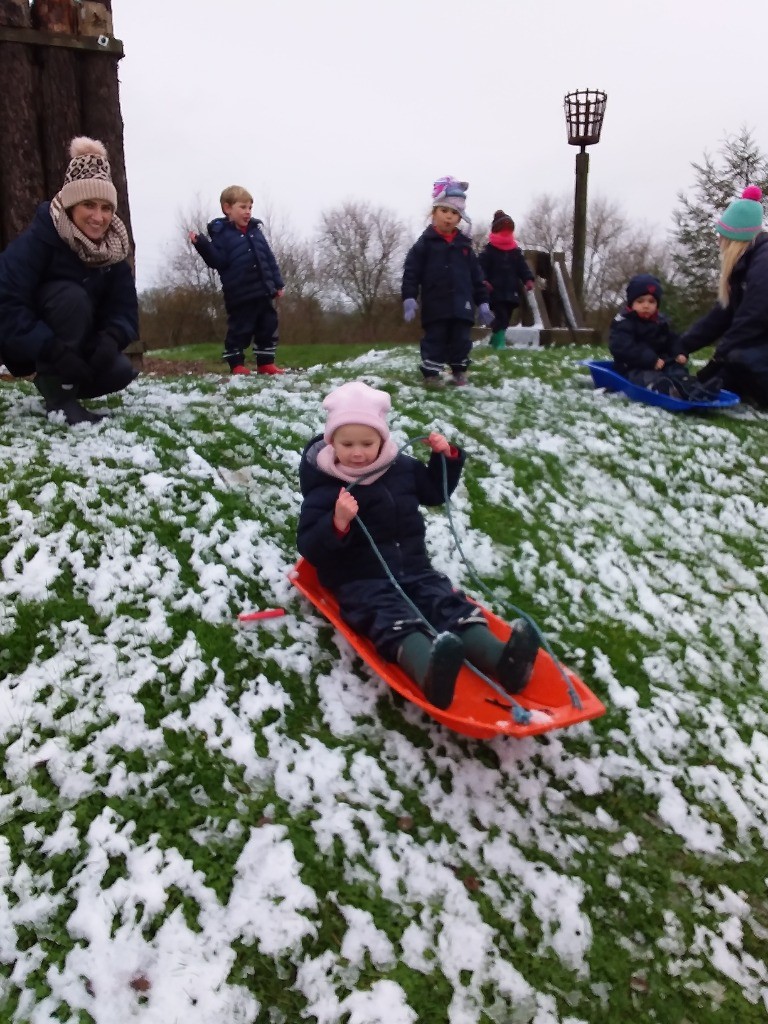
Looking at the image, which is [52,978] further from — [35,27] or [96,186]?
[35,27]

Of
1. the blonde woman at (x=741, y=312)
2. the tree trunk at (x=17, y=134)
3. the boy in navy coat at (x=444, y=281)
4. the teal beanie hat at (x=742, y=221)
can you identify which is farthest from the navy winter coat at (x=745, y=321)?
the tree trunk at (x=17, y=134)

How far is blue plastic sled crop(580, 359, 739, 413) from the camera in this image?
651 cm

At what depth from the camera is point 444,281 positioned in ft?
21.2

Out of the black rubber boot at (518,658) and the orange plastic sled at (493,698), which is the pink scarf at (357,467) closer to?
the orange plastic sled at (493,698)

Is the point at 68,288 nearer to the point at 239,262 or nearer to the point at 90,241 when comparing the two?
the point at 90,241

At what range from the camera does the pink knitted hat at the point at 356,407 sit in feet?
10.7

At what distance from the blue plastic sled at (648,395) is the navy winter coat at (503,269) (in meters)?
2.68

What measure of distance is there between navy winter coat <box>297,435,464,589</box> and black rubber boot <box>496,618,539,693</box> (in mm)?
647

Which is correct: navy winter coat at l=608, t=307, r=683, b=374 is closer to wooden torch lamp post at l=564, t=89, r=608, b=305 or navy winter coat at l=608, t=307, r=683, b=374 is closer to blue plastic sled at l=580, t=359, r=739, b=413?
blue plastic sled at l=580, t=359, r=739, b=413

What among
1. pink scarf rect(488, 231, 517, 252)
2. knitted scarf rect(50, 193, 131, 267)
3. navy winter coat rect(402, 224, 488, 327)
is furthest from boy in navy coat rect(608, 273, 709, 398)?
knitted scarf rect(50, 193, 131, 267)

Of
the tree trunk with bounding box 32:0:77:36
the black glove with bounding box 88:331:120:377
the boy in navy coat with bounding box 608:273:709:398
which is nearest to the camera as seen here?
the black glove with bounding box 88:331:120:377

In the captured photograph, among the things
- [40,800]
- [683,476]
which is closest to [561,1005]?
[40,800]

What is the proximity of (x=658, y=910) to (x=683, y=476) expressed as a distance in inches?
130

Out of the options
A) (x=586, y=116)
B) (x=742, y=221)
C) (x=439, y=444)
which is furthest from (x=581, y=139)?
(x=439, y=444)
